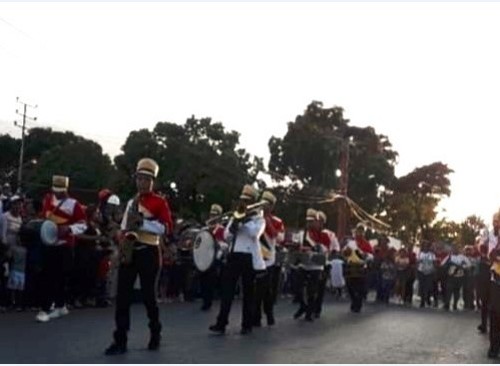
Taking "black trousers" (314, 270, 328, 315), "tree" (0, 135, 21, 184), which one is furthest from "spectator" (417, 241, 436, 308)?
"tree" (0, 135, 21, 184)

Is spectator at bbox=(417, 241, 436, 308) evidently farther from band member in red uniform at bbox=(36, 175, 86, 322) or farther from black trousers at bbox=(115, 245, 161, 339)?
black trousers at bbox=(115, 245, 161, 339)

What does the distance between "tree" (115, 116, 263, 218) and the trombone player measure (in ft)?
113

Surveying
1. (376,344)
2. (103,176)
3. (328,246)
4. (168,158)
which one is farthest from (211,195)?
(376,344)

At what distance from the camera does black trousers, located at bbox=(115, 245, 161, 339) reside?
32.7ft

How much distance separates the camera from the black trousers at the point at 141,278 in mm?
9977

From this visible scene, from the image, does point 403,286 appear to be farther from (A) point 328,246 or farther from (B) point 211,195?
(B) point 211,195

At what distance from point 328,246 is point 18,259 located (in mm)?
5813

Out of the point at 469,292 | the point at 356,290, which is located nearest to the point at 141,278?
the point at 356,290

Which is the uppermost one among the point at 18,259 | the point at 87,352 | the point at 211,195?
the point at 211,195

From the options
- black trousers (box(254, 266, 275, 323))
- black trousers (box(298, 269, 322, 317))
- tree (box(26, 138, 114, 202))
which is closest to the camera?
black trousers (box(254, 266, 275, 323))

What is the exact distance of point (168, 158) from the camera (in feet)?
171

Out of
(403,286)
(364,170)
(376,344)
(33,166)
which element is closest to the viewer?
(376,344)

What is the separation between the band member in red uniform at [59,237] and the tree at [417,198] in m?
46.7

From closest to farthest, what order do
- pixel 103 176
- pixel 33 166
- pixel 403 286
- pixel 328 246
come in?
pixel 328 246 < pixel 403 286 < pixel 103 176 < pixel 33 166
